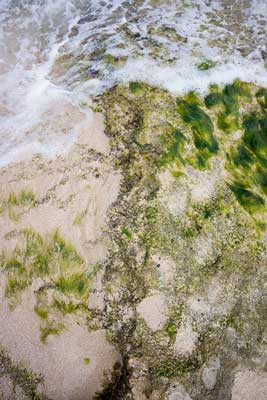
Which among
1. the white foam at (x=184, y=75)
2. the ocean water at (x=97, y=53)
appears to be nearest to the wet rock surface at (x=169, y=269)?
the white foam at (x=184, y=75)

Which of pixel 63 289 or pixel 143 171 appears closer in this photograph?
pixel 63 289

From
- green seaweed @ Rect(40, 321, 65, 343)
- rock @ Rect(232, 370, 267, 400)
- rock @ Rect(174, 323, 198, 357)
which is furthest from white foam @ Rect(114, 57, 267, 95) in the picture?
rock @ Rect(232, 370, 267, 400)

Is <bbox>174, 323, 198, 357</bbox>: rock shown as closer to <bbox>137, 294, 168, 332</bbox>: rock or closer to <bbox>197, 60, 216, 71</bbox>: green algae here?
<bbox>137, 294, 168, 332</bbox>: rock

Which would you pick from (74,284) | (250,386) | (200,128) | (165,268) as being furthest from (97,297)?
(200,128)

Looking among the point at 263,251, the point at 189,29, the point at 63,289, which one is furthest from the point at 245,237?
the point at 189,29

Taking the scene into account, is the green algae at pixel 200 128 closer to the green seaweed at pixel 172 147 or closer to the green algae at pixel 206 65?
the green seaweed at pixel 172 147

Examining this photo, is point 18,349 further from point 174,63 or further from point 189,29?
point 189,29
